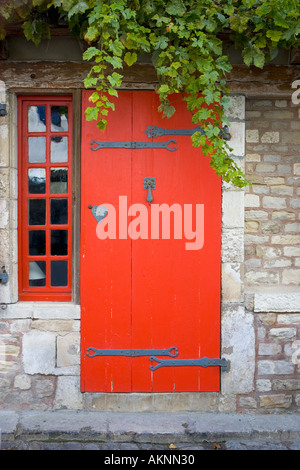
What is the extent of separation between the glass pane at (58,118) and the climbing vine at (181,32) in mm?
621

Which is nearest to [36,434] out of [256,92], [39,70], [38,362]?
[38,362]

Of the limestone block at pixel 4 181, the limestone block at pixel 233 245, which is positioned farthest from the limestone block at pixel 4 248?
the limestone block at pixel 233 245

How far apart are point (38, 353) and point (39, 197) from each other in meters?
1.26

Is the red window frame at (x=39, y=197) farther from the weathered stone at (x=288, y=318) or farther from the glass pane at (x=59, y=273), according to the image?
the weathered stone at (x=288, y=318)

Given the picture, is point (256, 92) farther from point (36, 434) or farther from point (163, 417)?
point (36, 434)

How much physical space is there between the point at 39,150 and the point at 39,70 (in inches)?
24.5

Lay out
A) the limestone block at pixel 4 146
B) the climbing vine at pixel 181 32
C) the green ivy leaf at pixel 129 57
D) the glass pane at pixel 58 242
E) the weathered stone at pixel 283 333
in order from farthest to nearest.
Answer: the glass pane at pixel 58 242 → the weathered stone at pixel 283 333 → the limestone block at pixel 4 146 → the green ivy leaf at pixel 129 57 → the climbing vine at pixel 181 32

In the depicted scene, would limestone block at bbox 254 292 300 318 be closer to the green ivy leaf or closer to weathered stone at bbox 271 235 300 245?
weathered stone at bbox 271 235 300 245

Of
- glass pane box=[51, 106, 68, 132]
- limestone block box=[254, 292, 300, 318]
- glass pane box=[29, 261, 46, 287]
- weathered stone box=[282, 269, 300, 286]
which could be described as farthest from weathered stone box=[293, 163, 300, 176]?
glass pane box=[29, 261, 46, 287]

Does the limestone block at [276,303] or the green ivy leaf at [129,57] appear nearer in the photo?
the green ivy leaf at [129,57]

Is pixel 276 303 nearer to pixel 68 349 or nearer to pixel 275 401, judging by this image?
pixel 275 401

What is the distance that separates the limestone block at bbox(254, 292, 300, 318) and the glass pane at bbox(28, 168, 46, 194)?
1945mm

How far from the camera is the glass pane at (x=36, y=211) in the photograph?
383cm

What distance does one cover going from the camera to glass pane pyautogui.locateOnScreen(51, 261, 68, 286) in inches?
151
